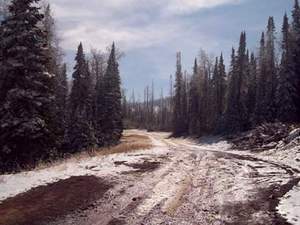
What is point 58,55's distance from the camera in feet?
149

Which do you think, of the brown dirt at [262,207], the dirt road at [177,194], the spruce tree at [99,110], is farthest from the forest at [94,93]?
the brown dirt at [262,207]

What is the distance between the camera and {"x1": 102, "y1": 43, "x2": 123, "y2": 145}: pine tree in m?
58.3

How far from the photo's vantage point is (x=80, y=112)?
46906 mm

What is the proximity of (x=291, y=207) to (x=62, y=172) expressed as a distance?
794cm

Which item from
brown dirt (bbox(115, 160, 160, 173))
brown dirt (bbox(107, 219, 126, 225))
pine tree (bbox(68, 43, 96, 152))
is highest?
pine tree (bbox(68, 43, 96, 152))

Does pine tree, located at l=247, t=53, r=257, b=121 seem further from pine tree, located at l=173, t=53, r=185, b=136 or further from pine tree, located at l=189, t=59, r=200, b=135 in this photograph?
pine tree, located at l=173, t=53, r=185, b=136

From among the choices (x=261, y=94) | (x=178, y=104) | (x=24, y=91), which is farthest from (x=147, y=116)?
(x=24, y=91)

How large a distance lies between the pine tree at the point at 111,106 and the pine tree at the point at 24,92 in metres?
33.3

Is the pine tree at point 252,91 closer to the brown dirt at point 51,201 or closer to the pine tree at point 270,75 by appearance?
the pine tree at point 270,75

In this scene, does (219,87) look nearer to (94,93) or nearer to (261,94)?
(261,94)

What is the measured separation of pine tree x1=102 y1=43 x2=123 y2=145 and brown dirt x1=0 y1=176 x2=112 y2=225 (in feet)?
140

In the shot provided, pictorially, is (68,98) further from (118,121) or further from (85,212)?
(85,212)

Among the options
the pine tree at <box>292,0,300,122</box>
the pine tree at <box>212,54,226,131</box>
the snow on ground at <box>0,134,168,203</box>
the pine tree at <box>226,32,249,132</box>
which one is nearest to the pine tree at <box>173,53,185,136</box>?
the pine tree at <box>212,54,226,131</box>

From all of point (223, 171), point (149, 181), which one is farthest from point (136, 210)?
point (223, 171)
